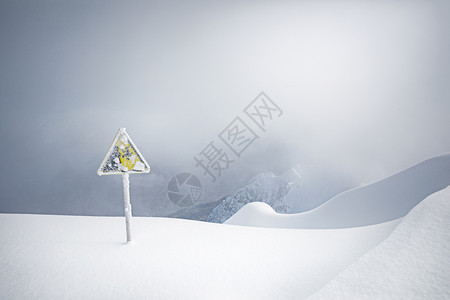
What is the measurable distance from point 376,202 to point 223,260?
885 cm

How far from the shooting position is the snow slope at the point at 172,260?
2.07 meters

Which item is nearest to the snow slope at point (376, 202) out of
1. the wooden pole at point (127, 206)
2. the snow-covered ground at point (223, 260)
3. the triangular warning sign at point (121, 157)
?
the snow-covered ground at point (223, 260)

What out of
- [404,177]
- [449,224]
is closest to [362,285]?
[449,224]

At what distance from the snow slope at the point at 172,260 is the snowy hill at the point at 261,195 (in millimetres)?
8006

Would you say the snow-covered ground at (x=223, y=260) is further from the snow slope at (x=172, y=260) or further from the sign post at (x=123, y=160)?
the sign post at (x=123, y=160)

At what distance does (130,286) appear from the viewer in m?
2.13

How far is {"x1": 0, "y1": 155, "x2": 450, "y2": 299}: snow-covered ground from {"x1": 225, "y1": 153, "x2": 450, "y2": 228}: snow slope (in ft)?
22.0

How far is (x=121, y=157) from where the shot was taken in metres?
3.15

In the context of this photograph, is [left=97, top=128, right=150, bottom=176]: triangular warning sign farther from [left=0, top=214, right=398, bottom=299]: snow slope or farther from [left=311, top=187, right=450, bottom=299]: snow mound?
[left=311, top=187, right=450, bottom=299]: snow mound

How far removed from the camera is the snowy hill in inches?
533

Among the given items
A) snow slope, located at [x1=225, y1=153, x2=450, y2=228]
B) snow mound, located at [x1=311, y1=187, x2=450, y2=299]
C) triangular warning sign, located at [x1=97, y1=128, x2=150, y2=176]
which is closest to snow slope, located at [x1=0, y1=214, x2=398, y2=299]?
snow mound, located at [x1=311, y1=187, x2=450, y2=299]

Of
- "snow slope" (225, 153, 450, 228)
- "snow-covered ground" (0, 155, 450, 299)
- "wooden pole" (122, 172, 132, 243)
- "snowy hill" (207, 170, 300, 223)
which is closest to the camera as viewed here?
"snow-covered ground" (0, 155, 450, 299)

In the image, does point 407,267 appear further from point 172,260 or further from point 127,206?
point 127,206

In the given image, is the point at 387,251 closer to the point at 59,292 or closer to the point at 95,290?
the point at 95,290
